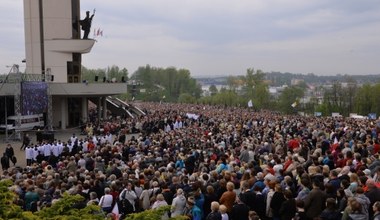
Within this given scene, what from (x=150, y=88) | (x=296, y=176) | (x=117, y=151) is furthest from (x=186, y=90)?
(x=296, y=176)

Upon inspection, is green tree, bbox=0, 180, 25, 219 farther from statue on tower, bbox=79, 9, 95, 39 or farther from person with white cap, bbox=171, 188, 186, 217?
statue on tower, bbox=79, 9, 95, 39

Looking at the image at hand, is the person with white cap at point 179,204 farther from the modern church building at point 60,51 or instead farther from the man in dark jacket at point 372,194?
the modern church building at point 60,51

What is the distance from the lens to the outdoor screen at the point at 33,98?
106 ft

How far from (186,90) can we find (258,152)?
4590 inches

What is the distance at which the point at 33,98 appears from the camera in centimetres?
3356

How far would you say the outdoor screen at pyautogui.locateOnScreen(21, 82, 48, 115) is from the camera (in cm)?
3238

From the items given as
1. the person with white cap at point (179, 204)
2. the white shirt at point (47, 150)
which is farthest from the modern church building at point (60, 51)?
the person with white cap at point (179, 204)

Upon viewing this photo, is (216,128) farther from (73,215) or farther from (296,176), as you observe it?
(73,215)

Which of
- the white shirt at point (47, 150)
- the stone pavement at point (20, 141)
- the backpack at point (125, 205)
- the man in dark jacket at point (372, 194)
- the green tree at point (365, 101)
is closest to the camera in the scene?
the man in dark jacket at point (372, 194)

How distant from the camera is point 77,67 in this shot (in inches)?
1780

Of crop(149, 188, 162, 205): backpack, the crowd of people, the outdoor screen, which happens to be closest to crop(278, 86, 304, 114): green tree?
the outdoor screen

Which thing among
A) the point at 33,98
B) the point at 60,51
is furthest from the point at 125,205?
the point at 60,51

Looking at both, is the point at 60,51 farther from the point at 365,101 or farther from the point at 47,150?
the point at 365,101

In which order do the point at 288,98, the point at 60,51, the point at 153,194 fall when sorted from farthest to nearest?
1. the point at 288,98
2. the point at 60,51
3. the point at 153,194
